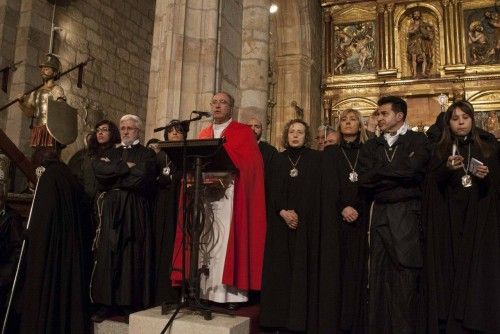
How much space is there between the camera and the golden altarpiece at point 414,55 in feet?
41.4

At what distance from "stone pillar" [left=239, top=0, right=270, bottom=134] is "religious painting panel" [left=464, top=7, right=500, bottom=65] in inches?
334

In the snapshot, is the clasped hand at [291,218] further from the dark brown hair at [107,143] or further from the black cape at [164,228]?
the dark brown hair at [107,143]

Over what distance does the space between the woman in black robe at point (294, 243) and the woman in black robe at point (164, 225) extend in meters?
0.90

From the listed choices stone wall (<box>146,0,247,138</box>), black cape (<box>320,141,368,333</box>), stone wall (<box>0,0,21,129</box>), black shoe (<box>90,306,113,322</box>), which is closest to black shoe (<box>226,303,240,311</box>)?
black cape (<box>320,141,368,333</box>)

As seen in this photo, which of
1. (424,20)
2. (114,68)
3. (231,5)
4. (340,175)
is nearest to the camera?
(340,175)

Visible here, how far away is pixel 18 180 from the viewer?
8.45m

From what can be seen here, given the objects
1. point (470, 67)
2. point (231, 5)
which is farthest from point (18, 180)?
point (470, 67)

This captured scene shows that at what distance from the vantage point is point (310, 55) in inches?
514

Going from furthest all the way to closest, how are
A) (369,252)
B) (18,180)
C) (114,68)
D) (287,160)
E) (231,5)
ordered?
(114,68) → (18,180) → (231,5) → (287,160) → (369,252)

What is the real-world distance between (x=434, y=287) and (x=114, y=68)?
1001cm

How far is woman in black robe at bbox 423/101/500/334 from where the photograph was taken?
315cm

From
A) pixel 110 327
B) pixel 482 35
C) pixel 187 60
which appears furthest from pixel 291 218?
pixel 482 35

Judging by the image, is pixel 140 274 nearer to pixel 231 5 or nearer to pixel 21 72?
pixel 231 5

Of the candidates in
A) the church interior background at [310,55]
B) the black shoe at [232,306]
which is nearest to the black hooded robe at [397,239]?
the black shoe at [232,306]
